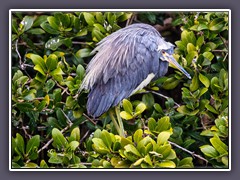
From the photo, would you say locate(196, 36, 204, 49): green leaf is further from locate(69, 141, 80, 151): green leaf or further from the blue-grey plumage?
locate(69, 141, 80, 151): green leaf

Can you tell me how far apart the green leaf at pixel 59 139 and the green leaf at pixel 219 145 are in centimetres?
60

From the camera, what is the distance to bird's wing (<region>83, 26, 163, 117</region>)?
3.53 metres

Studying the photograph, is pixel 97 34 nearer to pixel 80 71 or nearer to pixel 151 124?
pixel 80 71

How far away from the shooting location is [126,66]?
3543 millimetres

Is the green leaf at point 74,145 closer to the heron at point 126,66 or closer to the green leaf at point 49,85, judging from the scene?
the heron at point 126,66

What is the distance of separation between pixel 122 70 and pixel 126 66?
2cm

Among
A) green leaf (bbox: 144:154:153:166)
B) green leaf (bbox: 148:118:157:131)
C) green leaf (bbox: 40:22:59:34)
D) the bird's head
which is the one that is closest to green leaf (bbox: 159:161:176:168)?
green leaf (bbox: 144:154:153:166)

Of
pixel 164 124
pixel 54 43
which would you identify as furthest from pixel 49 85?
pixel 164 124

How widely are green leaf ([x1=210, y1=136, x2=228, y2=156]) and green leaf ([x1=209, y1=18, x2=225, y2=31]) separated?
0.46 metres

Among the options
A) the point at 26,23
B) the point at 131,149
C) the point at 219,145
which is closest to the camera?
the point at 131,149

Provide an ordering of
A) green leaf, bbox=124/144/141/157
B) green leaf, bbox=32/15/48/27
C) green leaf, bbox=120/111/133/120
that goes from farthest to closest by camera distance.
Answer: green leaf, bbox=32/15/48/27, green leaf, bbox=120/111/133/120, green leaf, bbox=124/144/141/157

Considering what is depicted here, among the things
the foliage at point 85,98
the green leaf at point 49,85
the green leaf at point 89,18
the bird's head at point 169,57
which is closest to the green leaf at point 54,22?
the foliage at point 85,98
